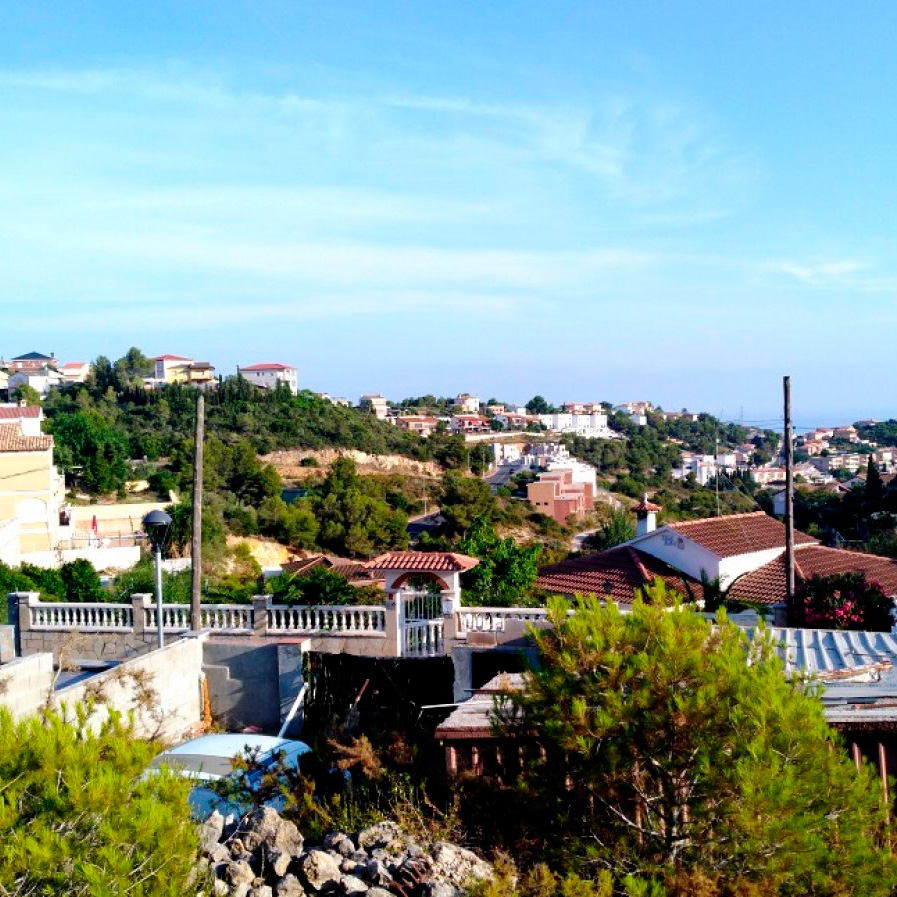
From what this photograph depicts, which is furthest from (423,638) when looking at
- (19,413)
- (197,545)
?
(19,413)

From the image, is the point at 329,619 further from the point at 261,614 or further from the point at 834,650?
the point at 834,650

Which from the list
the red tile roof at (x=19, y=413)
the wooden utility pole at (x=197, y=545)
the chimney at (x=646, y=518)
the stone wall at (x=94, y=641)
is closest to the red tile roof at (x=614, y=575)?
the chimney at (x=646, y=518)

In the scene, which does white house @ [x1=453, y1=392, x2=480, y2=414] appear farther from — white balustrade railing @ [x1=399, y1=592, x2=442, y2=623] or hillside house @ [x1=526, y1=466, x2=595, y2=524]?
white balustrade railing @ [x1=399, y1=592, x2=442, y2=623]

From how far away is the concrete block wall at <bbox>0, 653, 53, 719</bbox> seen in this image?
895cm

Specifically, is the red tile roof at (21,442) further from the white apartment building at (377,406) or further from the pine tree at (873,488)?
the white apartment building at (377,406)

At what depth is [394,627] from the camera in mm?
13578

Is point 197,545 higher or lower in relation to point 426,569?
higher

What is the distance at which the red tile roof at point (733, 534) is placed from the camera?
→ 18.4 metres

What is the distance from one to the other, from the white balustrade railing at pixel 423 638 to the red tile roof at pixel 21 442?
2276 cm

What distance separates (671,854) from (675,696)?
0.88 meters

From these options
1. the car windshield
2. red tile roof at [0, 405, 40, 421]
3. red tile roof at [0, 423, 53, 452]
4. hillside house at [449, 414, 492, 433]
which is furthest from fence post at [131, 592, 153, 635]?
hillside house at [449, 414, 492, 433]

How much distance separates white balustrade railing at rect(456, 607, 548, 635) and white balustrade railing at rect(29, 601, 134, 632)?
5.16 meters

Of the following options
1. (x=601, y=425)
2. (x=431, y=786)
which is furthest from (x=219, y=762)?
(x=601, y=425)

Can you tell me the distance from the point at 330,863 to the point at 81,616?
1077cm
